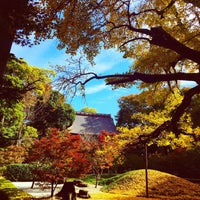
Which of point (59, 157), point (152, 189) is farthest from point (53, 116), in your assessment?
point (59, 157)

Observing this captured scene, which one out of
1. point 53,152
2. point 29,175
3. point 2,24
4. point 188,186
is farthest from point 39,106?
point 2,24

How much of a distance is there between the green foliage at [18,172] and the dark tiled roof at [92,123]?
13904 mm

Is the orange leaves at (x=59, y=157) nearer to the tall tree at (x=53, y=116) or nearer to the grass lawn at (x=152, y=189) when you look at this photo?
the grass lawn at (x=152, y=189)

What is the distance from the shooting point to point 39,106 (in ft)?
82.8

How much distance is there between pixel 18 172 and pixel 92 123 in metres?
18.3

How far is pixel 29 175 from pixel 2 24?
724 inches

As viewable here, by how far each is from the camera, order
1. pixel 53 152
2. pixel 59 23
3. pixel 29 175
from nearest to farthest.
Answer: pixel 59 23 < pixel 53 152 < pixel 29 175

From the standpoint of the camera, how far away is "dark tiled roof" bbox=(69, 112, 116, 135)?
34.5 meters

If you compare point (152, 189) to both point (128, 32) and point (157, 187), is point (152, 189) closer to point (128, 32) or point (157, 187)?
point (157, 187)

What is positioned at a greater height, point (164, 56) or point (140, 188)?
point (164, 56)

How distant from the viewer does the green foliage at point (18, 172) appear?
1902cm

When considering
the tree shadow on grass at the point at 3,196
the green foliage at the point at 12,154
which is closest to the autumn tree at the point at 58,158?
the tree shadow on grass at the point at 3,196

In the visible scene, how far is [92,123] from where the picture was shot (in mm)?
36656

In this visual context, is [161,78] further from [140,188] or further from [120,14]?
[140,188]
